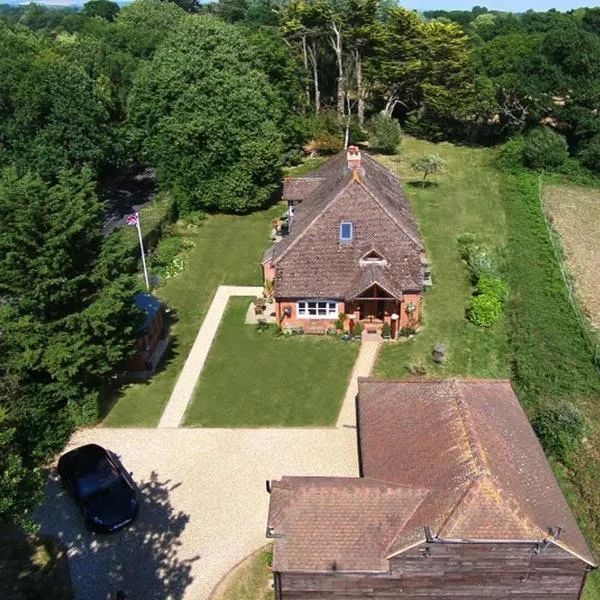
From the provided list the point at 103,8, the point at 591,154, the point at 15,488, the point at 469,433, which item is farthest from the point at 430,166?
the point at 103,8

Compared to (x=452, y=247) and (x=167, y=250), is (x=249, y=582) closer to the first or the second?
(x=167, y=250)

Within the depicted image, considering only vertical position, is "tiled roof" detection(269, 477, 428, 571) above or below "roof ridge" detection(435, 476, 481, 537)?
below

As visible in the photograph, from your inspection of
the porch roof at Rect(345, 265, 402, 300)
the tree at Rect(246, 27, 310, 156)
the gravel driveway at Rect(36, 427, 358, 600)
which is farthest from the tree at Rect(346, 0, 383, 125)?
the gravel driveway at Rect(36, 427, 358, 600)

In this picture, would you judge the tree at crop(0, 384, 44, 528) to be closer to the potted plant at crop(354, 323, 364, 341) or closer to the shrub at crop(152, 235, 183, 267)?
the potted plant at crop(354, 323, 364, 341)

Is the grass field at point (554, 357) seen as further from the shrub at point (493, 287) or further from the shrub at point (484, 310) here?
the shrub at point (484, 310)

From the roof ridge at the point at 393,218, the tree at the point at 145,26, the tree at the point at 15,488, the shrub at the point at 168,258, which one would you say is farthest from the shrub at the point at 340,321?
the tree at the point at 145,26
